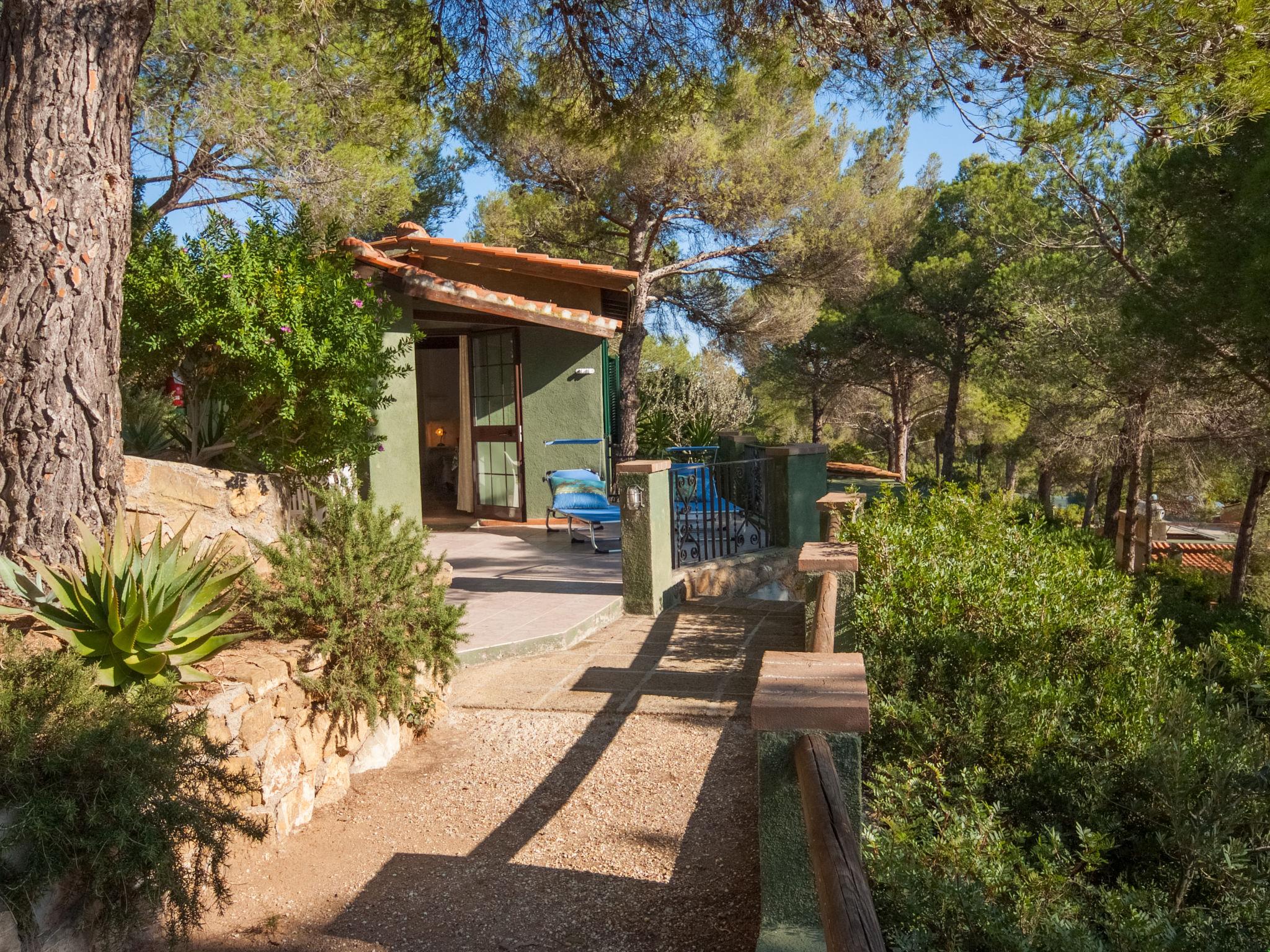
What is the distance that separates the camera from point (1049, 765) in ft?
11.4

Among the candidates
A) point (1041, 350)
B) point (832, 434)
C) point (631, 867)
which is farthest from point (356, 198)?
point (832, 434)

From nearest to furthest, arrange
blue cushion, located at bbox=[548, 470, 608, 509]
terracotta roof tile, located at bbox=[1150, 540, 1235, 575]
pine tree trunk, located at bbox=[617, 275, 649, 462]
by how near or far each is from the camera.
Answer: blue cushion, located at bbox=[548, 470, 608, 509]
pine tree trunk, located at bbox=[617, 275, 649, 462]
terracotta roof tile, located at bbox=[1150, 540, 1235, 575]

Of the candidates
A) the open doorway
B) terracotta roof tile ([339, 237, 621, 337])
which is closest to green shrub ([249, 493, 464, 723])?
terracotta roof tile ([339, 237, 621, 337])

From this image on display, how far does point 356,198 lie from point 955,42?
6990 millimetres

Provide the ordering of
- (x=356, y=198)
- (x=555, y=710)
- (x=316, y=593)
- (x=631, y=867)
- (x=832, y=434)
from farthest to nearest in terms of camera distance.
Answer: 1. (x=832, y=434)
2. (x=356, y=198)
3. (x=555, y=710)
4. (x=316, y=593)
5. (x=631, y=867)

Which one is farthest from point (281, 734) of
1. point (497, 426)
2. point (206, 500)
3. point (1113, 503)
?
point (1113, 503)

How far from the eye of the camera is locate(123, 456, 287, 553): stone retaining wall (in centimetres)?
485

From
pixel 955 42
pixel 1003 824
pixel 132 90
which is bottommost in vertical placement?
pixel 1003 824

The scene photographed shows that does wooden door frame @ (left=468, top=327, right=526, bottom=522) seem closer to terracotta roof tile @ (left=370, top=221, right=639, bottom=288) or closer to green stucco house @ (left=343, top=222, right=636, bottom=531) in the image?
green stucco house @ (left=343, top=222, right=636, bottom=531)

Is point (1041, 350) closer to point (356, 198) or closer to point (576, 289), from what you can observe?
point (576, 289)

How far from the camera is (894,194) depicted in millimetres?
23766

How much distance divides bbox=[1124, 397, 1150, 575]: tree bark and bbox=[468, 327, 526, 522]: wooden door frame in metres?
8.84

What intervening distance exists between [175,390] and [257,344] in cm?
93

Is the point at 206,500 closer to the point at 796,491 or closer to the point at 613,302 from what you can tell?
the point at 796,491
